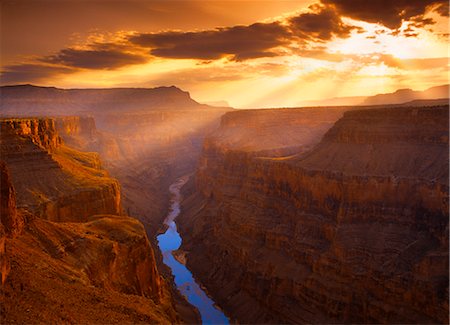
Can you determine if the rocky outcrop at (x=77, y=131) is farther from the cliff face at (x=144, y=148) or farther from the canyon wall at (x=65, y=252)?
the canyon wall at (x=65, y=252)

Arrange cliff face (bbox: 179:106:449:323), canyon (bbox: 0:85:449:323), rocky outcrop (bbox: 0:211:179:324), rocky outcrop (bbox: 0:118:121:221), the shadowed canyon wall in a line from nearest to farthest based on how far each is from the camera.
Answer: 1. rocky outcrop (bbox: 0:211:179:324)
2. canyon (bbox: 0:85:449:323)
3. cliff face (bbox: 179:106:449:323)
4. rocky outcrop (bbox: 0:118:121:221)
5. the shadowed canyon wall

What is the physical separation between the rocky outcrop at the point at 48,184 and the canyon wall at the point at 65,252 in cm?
11

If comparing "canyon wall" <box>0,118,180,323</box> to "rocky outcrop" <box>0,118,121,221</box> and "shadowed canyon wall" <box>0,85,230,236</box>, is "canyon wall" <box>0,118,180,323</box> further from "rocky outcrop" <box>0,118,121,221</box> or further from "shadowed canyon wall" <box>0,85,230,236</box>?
"shadowed canyon wall" <box>0,85,230,236</box>

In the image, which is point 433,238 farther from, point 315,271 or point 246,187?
point 246,187

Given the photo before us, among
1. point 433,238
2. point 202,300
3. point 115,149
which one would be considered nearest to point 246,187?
point 202,300

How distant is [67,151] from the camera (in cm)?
7375

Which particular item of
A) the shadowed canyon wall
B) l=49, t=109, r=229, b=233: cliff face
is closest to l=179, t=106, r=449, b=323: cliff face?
the shadowed canyon wall

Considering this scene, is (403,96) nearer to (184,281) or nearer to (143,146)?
(143,146)

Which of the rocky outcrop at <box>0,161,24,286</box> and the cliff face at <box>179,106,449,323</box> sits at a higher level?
the rocky outcrop at <box>0,161,24,286</box>

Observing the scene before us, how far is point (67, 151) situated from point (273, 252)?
4156 centimetres

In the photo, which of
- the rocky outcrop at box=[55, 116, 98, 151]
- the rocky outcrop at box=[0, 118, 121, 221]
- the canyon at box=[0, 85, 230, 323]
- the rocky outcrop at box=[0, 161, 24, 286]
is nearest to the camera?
the rocky outcrop at box=[0, 161, 24, 286]

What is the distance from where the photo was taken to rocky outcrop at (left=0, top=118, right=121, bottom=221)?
4516 cm

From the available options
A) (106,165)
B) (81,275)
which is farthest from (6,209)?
(106,165)

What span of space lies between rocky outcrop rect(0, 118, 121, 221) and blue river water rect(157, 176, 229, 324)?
15.6m
